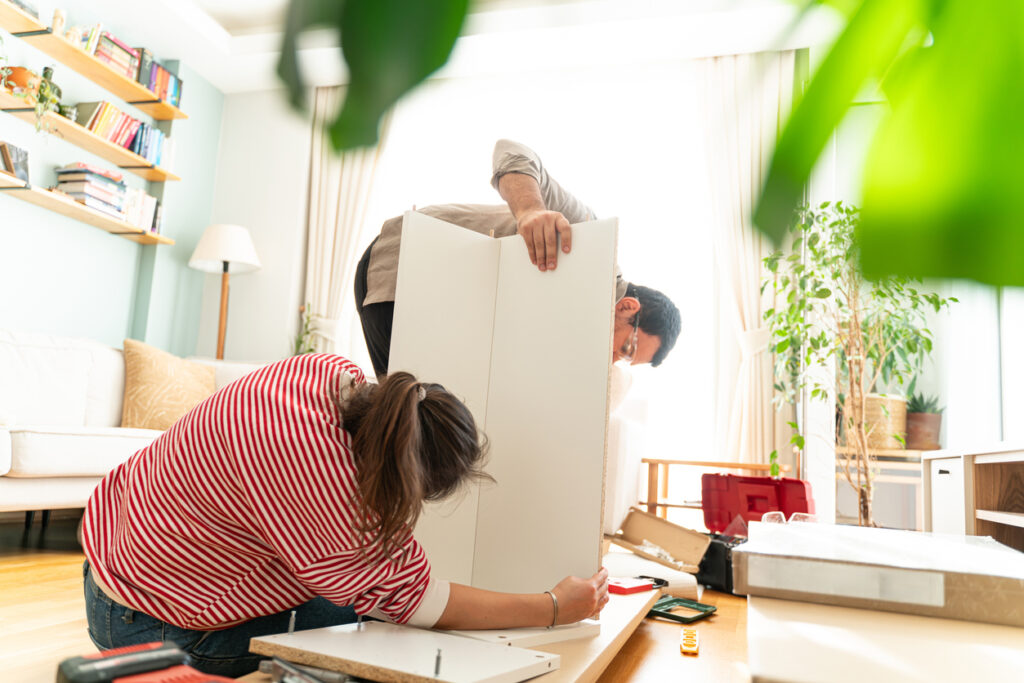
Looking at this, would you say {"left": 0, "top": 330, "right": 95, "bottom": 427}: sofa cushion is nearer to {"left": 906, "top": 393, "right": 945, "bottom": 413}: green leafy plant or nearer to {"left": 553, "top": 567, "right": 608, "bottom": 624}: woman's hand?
{"left": 553, "top": 567, "right": 608, "bottom": 624}: woman's hand

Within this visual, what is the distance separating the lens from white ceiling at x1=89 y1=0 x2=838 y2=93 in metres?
Result: 0.19

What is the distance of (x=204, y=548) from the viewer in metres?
1.01

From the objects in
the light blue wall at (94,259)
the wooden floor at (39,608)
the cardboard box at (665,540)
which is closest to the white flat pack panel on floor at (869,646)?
the wooden floor at (39,608)

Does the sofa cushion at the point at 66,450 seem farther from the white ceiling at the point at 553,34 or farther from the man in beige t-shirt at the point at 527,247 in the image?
the white ceiling at the point at 553,34

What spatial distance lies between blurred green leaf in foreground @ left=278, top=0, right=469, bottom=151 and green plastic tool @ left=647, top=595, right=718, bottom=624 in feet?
5.73

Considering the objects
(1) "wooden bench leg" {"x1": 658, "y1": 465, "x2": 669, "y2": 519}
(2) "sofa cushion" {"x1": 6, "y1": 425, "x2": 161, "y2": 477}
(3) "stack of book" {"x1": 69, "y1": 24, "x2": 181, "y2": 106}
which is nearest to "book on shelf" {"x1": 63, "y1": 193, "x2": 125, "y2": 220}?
(2) "sofa cushion" {"x1": 6, "y1": 425, "x2": 161, "y2": 477}

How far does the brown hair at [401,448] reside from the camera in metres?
0.92

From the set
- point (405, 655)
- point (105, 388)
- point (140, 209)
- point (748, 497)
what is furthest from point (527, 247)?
point (140, 209)

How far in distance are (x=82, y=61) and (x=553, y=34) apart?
316 millimetres

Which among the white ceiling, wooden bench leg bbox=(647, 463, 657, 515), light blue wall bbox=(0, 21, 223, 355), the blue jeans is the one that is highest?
light blue wall bbox=(0, 21, 223, 355)

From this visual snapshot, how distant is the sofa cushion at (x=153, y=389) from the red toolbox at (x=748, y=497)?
226 cm

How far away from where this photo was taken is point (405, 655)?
0.92m

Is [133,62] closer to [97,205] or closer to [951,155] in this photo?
[951,155]

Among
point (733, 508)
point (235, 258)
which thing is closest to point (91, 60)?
point (733, 508)
